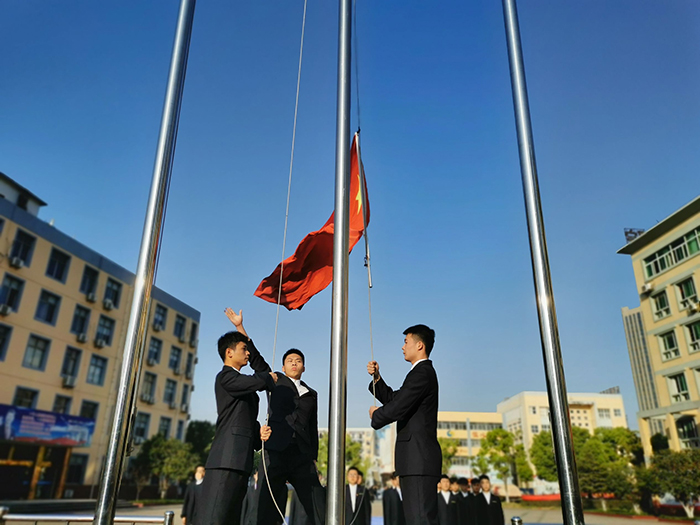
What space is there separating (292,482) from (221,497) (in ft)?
2.65

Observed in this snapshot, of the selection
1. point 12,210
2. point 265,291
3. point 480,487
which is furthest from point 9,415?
point 265,291

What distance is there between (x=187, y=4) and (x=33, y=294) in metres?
26.4

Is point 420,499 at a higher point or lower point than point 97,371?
lower

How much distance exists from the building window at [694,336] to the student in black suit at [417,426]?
2864cm

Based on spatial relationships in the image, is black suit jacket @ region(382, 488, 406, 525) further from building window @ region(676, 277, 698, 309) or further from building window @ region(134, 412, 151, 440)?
building window @ region(134, 412, 151, 440)

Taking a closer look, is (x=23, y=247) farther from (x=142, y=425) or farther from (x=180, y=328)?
(x=180, y=328)

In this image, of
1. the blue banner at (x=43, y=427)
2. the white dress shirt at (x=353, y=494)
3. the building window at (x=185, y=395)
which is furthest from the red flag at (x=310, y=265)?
the building window at (x=185, y=395)

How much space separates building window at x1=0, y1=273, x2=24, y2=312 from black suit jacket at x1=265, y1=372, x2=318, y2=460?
83.6ft

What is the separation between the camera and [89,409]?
29.9m

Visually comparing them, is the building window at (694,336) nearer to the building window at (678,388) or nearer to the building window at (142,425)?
the building window at (678,388)

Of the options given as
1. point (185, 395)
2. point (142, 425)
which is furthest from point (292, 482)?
point (185, 395)

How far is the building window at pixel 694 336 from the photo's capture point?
27.1m

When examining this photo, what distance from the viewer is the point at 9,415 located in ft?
77.4

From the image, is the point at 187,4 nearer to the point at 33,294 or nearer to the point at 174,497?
the point at 33,294
